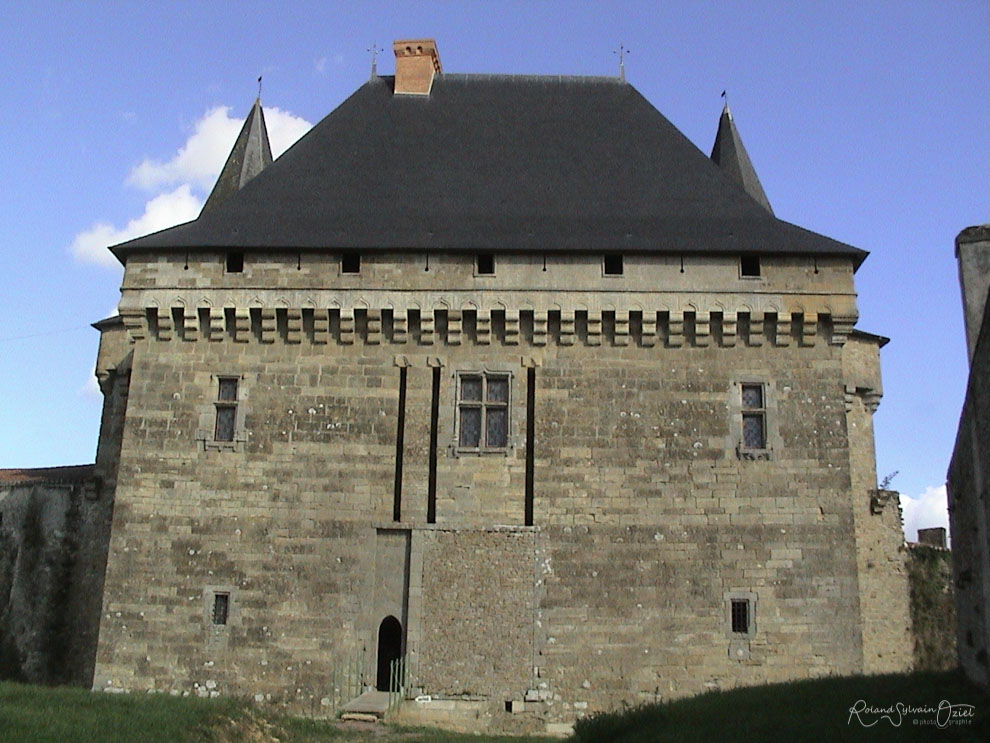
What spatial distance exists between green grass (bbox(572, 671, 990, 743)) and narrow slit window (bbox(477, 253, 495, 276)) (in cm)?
670

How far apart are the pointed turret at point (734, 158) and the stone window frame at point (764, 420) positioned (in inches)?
176

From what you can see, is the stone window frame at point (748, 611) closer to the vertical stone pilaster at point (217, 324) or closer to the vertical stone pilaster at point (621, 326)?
the vertical stone pilaster at point (621, 326)

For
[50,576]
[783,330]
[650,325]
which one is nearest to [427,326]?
[650,325]

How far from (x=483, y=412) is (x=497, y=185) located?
3.95 meters

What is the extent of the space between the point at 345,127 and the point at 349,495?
6.87 m

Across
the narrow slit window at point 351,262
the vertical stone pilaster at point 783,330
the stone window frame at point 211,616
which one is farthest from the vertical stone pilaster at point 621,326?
the stone window frame at point 211,616

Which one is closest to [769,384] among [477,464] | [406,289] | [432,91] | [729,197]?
[729,197]

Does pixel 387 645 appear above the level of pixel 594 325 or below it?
below

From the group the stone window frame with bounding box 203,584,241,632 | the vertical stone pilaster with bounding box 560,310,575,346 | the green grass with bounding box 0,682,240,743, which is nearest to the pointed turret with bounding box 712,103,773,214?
the vertical stone pilaster with bounding box 560,310,575,346

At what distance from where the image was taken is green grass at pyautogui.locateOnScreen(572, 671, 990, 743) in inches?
323

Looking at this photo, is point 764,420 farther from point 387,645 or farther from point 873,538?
point 387,645

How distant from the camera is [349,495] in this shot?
14.3 metres

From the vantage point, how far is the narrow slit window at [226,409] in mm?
14766

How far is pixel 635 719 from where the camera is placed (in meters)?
10.5
